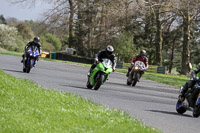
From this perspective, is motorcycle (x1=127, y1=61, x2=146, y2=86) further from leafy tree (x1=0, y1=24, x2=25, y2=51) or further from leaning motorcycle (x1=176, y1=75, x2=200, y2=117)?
leafy tree (x1=0, y1=24, x2=25, y2=51)

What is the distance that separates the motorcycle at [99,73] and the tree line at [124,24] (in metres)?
28.9

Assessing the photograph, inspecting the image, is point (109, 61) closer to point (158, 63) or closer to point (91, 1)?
point (158, 63)

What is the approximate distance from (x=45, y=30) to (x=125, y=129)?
59.4m

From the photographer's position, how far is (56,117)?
8.66m

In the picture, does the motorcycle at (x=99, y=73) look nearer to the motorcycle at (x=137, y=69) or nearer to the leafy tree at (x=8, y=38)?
the motorcycle at (x=137, y=69)

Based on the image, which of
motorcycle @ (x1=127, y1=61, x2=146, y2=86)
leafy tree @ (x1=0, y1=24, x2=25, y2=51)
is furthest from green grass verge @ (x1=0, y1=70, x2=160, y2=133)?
leafy tree @ (x1=0, y1=24, x2=25, y2=51)

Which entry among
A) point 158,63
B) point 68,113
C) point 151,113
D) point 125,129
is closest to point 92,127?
point 125,129

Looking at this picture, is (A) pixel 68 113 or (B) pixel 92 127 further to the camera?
(A) pixel 68 113

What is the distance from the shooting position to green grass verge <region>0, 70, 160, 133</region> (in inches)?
302

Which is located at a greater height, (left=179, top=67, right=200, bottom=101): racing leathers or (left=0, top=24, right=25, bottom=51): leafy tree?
(left=0, top=24, right=25, bottom=51): leafy tree

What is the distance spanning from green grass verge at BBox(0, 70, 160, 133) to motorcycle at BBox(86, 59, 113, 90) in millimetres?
6063

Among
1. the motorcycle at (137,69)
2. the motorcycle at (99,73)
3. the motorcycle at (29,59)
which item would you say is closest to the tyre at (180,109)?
the motorcycle at (99,73)

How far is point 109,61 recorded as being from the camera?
18.1m

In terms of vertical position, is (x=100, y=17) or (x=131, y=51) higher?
(x=100, y=17)
